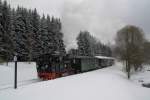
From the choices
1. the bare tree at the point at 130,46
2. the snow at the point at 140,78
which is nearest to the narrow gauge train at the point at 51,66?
the snow at the point at 140,78

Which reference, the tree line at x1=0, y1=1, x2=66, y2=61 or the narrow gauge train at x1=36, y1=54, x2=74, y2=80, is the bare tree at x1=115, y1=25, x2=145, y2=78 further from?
the narrow gauge train at x1=36, y1=54, x2=74, y2=80

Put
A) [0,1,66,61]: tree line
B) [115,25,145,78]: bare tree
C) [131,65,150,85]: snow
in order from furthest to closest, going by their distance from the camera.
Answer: [0,1,66,61]: tree line < [115,25,145,78]: bare tree < [131,65,150,85]: snow

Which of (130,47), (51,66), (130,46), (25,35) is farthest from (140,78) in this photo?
(25,35)

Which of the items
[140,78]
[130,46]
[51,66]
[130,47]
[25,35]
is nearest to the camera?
[51,66]

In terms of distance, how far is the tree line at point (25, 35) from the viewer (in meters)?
37.4

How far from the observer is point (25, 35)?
43.9m

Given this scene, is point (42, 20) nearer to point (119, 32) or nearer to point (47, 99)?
point (119, 32)

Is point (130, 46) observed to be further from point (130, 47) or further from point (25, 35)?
point (25, 35)

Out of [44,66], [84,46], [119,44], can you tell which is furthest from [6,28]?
[84,46]

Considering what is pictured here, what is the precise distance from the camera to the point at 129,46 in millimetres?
36844

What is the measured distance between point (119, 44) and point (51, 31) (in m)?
21.8

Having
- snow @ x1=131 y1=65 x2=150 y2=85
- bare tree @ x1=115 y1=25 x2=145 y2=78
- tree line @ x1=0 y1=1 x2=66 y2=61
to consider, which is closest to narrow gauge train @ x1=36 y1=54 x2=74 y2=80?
tree line @ x1=0 y1=1 x2=66 y2=61

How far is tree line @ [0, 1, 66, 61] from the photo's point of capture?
37.4 meters

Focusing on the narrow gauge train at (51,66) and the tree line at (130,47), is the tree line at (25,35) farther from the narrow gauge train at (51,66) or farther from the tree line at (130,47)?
the tree line at (130,47)
